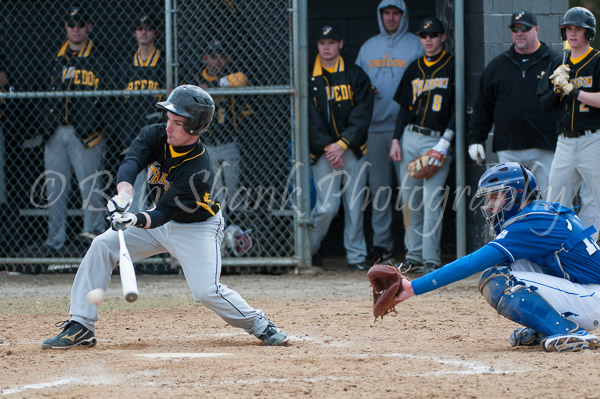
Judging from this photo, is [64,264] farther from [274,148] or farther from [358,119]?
[358,119]

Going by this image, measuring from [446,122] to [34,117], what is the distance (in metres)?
4.07

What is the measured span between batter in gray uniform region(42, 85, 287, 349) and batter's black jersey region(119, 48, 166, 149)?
136 inches

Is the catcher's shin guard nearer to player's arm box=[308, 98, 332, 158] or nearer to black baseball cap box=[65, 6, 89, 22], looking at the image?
player's arm box=[308, 98, 332, 158]

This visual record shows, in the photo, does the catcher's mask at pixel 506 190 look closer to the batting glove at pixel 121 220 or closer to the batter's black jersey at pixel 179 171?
the batter's black jersey at pixel 179 171

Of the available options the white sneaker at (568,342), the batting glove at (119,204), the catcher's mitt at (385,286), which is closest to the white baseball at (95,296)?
the batting glove at (119,204)

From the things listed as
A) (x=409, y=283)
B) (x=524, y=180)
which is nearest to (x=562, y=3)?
(x=524, y=180)

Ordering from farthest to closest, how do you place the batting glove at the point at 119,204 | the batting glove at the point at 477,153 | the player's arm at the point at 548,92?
1. the batting glove at the point at 477,153
2. the player's arm at the point at 548,92
3. the batting glove at the point at 119,204

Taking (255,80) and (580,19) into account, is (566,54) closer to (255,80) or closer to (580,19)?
(580,19)

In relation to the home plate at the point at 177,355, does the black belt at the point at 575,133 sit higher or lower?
higher

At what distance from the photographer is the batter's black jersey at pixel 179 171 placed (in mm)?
4648

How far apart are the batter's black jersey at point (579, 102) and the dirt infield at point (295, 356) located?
1.51 metres

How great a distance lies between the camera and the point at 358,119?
808 centimetres

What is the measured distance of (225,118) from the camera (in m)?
8.19

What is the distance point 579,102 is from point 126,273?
3.90 metres
